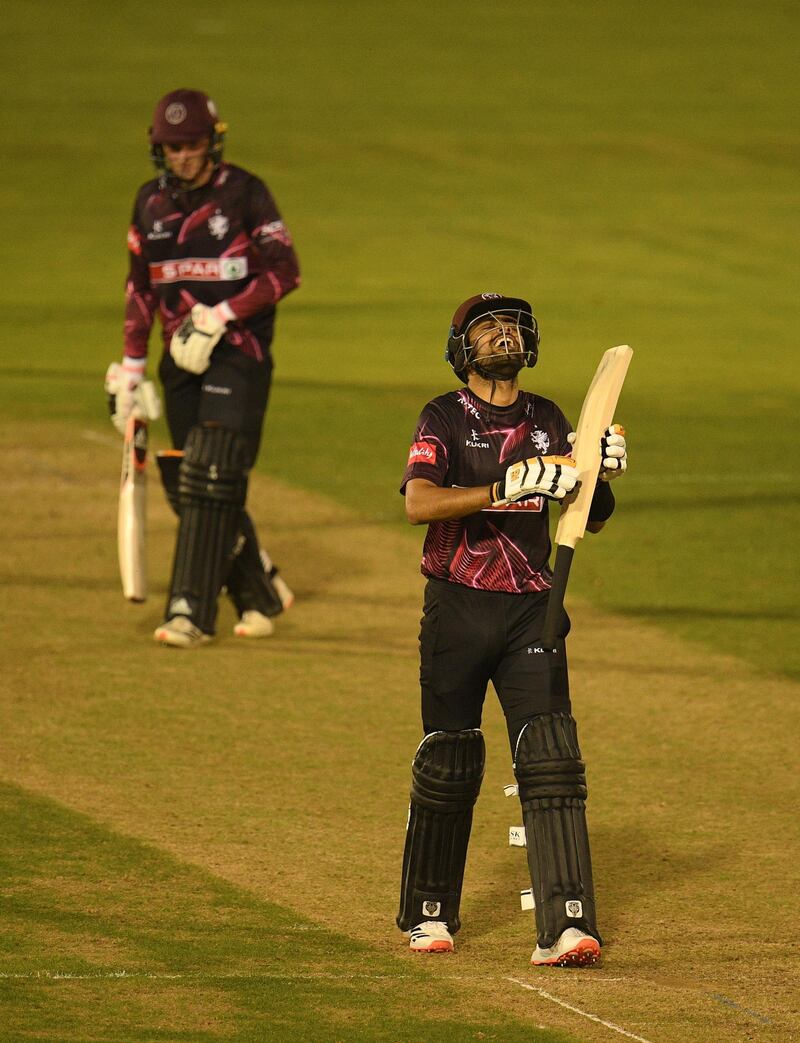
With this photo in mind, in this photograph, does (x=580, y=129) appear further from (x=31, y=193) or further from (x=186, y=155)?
(x=186, y=155)

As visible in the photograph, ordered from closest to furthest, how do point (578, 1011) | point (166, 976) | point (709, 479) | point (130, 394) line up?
point (578, 1011), point (166, 976), point (130, 394), point (709, 479)

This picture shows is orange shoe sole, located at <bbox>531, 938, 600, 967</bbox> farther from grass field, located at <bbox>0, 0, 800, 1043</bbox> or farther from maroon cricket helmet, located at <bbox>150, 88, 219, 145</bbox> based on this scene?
maroon cricket helmet, located at <bbox>150, 88, 219, 145</bbox>

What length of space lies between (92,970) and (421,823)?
1093 mm

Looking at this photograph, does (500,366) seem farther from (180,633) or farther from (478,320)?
(180,633)

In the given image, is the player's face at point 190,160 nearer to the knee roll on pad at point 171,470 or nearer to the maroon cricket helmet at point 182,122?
the maroon cricket helmet at point 182,122

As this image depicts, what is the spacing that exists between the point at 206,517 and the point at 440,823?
4157 millimetres

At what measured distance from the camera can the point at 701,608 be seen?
10.9m

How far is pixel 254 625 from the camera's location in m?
10.4

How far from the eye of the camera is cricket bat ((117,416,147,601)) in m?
10.3

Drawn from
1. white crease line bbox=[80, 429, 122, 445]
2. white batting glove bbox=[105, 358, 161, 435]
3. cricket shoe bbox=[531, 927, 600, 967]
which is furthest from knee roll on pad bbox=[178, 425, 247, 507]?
white crease line bbox=[80, 429, 122, 445]

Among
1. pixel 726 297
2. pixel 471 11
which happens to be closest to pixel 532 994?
pixel 726 297

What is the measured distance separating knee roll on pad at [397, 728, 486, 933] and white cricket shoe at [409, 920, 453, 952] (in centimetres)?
3

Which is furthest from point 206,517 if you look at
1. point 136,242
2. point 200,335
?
point 136,242

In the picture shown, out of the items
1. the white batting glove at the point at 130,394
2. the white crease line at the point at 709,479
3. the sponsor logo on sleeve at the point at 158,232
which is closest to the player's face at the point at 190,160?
the sponsor logo on sleeve at the point at 158,232
